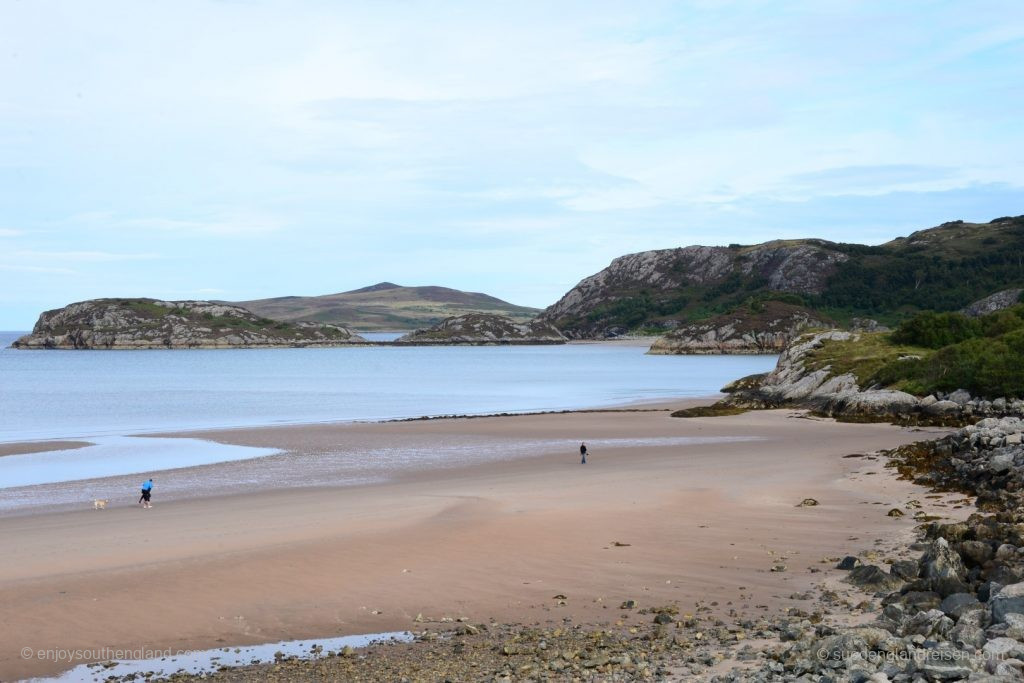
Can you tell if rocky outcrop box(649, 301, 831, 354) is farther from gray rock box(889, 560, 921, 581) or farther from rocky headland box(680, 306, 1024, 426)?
gray rock box(889, 560, 921, 581)

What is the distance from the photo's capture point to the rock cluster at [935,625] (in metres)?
8.77

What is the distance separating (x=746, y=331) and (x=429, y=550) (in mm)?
149123

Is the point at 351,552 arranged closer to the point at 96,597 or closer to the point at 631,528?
the point at 96,597

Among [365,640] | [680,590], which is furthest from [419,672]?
[680,590]

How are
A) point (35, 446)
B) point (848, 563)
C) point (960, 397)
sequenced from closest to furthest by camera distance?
point (848, 563), point (35, 446), point (960, 397)

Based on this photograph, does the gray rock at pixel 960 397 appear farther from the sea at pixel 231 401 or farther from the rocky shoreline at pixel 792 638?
the rocky shoreline at pixel 792 638

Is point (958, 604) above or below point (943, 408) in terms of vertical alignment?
below

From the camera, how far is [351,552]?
54.7 feet

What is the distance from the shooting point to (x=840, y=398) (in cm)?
4406

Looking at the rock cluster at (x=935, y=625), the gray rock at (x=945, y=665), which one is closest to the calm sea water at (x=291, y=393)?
the rock cluster at (x=935, y=625)

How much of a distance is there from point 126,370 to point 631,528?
352 ft

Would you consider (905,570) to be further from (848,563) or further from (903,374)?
(903,374)

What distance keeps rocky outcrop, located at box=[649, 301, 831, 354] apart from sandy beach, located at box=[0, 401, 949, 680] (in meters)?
133

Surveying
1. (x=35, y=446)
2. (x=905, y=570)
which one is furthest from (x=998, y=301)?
(x=905, y=570)
